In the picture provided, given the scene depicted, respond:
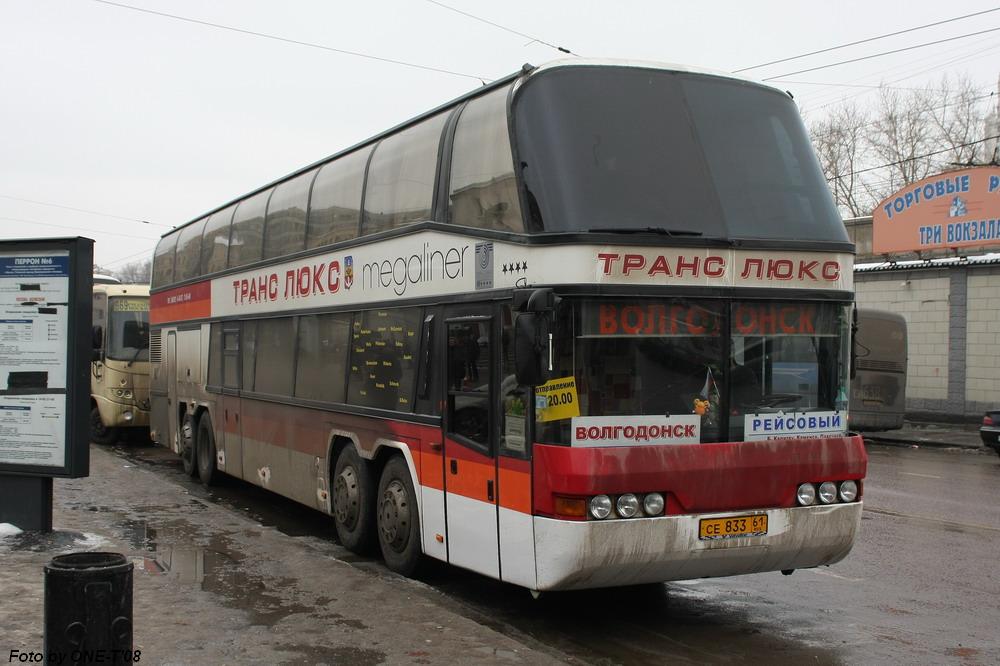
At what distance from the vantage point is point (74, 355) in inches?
399

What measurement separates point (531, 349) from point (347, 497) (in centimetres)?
412

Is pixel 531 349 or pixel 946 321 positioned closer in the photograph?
pixel 531 349

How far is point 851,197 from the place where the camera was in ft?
168

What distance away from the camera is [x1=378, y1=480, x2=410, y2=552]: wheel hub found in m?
9.11

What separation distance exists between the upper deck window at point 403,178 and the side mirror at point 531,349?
239cm

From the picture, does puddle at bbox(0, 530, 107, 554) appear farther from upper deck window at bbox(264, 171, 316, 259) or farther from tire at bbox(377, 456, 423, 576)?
upper deck window at bbox(264, 171, 316, 259)

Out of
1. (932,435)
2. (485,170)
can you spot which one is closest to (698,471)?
(485,170)

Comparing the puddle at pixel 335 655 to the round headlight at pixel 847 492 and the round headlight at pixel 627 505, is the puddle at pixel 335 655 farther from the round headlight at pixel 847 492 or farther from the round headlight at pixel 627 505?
the round headlight at pixel 847 492

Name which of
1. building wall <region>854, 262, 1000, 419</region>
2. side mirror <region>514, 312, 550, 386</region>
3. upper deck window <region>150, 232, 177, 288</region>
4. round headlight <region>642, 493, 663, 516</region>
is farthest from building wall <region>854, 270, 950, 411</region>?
side mirror <region>514, 312, 550, 386</region>

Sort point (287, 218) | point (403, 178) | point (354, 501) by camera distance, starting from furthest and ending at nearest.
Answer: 1. point (287, 218)
2. point (354, 501)
3. point (403, 178)

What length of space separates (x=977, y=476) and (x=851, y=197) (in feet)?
118

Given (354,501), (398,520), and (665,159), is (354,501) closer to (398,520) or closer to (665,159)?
(398,520)

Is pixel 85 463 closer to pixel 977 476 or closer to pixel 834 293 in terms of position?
pixel 834 293

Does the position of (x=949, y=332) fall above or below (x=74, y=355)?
above
